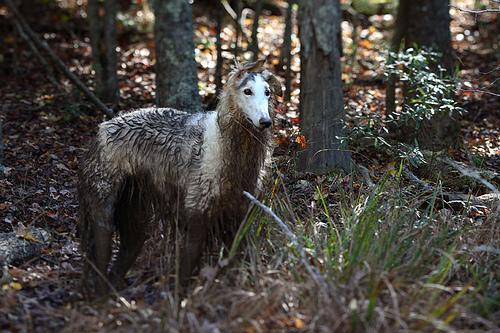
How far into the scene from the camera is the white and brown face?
540 cm

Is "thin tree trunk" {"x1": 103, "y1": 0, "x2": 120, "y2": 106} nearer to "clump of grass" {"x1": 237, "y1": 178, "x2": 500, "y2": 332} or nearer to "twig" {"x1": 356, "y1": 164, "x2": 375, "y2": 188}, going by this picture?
"twig" {"x1": 356, "y1": 164, "x2": 375, "y2": 188}

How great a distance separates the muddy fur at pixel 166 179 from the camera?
576 centimetres

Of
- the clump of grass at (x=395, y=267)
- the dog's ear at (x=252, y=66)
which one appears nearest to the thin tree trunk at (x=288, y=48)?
the clump of grass at (x=395, y=267)

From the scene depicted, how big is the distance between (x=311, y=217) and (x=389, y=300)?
1.54m

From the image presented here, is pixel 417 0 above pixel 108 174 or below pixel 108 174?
above

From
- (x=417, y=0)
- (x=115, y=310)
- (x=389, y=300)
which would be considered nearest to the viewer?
(x=389, y=300)

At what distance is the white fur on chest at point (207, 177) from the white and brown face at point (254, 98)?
39cm

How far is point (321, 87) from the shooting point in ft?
26.6

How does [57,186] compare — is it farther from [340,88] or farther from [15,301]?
[340,88]

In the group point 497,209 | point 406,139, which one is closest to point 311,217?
point 497,209

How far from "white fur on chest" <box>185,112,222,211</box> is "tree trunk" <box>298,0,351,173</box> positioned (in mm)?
2247

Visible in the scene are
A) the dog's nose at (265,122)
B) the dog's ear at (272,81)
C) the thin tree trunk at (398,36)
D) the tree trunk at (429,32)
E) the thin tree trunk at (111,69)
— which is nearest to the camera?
the dog's nose at (265,122)

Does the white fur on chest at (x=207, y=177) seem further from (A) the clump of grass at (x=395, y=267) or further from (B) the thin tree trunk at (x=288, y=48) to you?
(B) the thin tree trunk at (x=288, y=48)

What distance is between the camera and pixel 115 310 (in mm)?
5129
